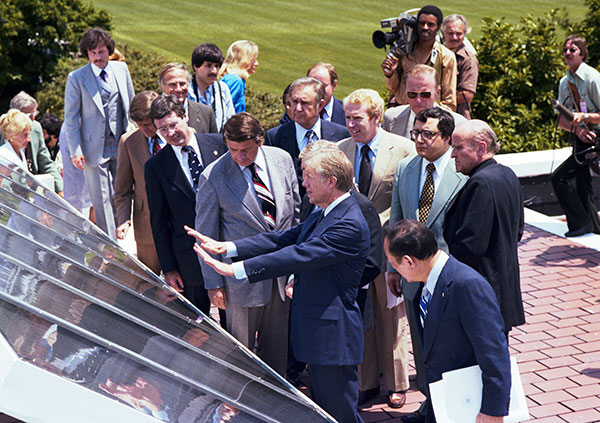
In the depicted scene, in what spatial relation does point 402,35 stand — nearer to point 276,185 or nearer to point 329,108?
point 329,108

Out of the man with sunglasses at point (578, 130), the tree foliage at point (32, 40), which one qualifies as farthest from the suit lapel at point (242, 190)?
the tree foliage at point (32, 40)

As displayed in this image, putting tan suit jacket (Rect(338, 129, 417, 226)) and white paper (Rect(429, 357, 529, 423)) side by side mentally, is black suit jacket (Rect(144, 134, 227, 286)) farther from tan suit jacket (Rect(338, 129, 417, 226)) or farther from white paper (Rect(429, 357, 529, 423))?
white paper (Rect(429, 357, 529, 423))

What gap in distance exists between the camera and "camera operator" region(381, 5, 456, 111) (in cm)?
817

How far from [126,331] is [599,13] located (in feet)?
36.0

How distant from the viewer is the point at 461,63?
917cm

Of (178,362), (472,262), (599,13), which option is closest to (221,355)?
(178,362)

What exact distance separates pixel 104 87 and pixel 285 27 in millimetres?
24183

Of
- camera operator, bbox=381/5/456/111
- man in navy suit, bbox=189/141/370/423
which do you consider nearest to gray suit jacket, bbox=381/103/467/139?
camera operator, bbox=381/5/456/111

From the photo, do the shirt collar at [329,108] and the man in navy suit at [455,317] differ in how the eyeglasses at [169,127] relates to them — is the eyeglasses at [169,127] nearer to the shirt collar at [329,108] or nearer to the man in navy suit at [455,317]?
the shirt collar at [329,108]

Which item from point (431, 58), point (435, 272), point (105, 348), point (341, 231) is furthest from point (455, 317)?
point (431, 58)

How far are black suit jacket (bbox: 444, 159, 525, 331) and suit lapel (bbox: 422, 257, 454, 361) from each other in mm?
952

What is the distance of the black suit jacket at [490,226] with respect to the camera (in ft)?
16.7

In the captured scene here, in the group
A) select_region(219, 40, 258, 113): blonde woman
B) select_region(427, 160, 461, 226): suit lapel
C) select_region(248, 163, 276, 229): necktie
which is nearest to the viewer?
select_region(427, 160, 461, 226): suit lapel

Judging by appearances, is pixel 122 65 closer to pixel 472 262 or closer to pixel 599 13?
pixel 472 262
